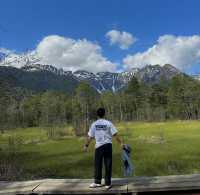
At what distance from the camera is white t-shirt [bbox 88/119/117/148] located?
1066cm

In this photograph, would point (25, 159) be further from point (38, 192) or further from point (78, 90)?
point (78, 90)

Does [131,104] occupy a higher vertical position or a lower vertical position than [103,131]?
higher

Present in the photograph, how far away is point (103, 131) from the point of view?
10680 millimetres

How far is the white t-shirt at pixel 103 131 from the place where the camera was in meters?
10.7

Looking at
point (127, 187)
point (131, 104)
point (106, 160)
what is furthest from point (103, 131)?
point (131, 104)

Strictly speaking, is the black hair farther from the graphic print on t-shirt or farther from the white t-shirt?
the graphic print on t-shirt

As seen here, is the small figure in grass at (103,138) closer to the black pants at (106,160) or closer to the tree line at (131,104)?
the black pants at (106,160)

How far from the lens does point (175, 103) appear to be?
377ft

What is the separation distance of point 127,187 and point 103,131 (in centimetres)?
150

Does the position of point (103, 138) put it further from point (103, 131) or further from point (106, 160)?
point (106, 160)

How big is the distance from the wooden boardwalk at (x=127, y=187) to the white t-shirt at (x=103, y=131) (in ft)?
3.88

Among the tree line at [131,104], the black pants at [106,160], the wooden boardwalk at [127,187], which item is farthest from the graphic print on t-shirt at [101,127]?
the tree line at [131,104]

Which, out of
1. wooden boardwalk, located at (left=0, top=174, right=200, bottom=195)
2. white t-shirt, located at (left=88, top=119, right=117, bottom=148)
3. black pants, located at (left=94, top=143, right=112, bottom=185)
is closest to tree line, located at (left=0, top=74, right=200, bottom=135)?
wooden boardwalk, located at (left=0, top=174, right=200, bottom=195)

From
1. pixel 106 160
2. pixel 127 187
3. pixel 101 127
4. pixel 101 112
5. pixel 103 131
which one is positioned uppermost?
pixel 101 112
